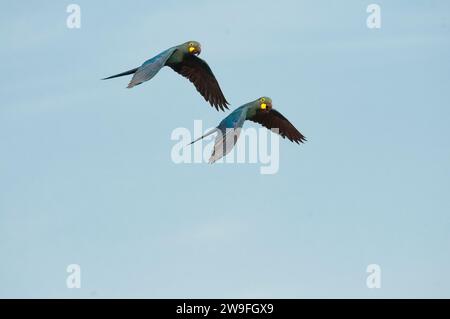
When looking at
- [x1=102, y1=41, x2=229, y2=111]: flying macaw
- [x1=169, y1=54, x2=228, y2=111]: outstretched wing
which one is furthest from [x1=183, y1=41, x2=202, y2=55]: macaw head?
[x1=169, y1=54, x2=228, y2=111]: outstretched wing

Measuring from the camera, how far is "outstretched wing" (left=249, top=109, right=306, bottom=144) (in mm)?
41100

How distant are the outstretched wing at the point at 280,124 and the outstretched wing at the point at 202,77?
134 cm

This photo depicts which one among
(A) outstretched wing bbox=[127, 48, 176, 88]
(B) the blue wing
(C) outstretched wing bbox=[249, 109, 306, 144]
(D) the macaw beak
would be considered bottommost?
(B) the blue wing

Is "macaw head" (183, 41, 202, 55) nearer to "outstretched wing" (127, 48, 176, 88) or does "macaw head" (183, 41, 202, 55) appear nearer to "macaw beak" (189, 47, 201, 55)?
"macaw beak" (189, 47, 201, 55)

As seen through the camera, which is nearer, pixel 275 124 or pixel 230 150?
pixel 230 150

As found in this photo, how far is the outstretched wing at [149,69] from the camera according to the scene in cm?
3556

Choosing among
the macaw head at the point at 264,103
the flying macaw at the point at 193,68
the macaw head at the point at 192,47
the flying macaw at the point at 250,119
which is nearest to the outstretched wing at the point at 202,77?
the flying macaw at the point at 193,68

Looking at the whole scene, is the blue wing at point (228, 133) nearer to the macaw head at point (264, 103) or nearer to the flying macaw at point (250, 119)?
the flying macaw at point (250, 119)

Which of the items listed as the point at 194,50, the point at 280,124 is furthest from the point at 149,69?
the point at 280,124
